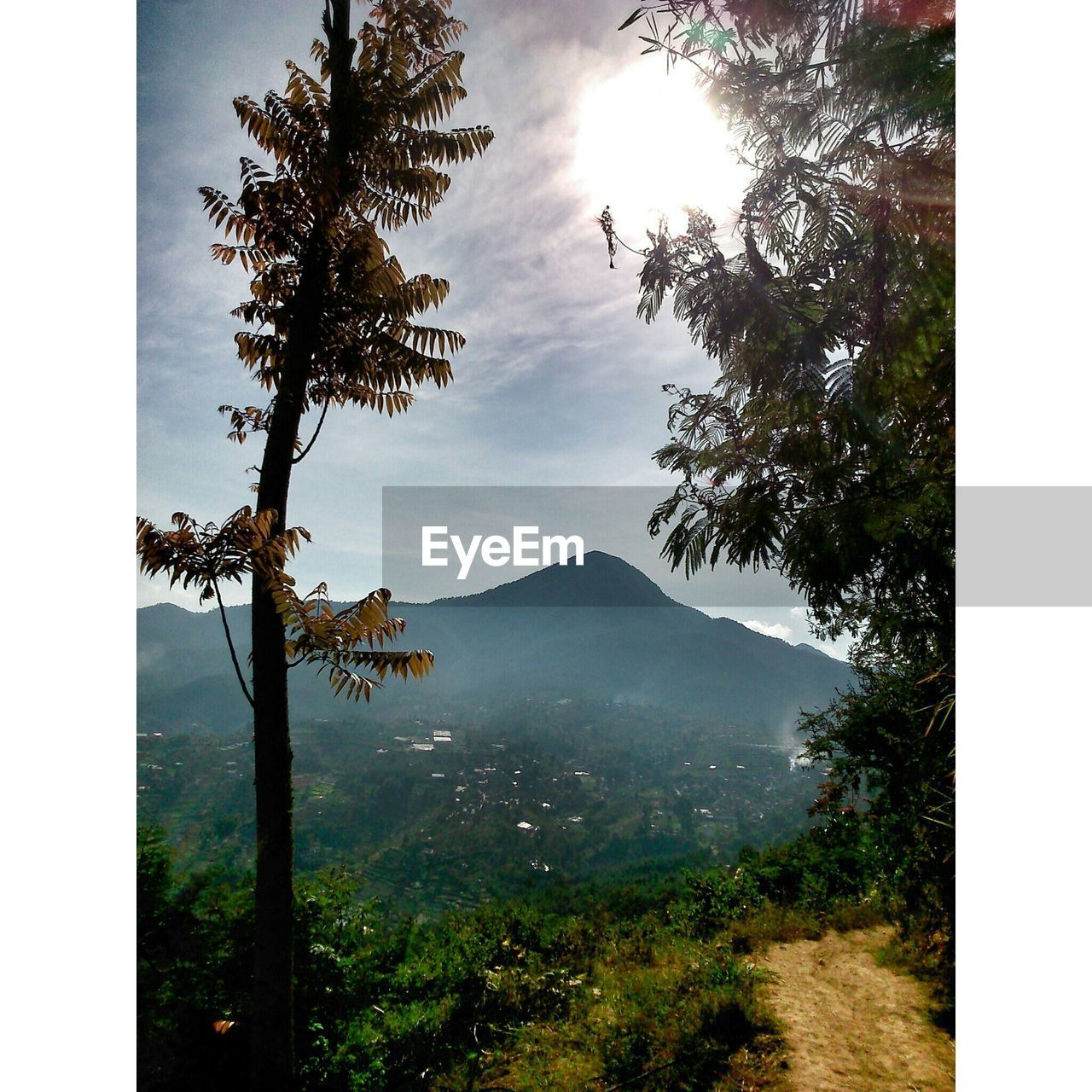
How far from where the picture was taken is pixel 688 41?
5.82 feet

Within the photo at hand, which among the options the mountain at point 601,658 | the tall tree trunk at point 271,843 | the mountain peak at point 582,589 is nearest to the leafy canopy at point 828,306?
the tall tree trunk at point 271,843

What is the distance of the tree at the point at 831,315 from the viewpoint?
5.20 feet

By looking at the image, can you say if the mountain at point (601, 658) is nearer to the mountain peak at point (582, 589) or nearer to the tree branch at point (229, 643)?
the mountain peak at point (582, 589)

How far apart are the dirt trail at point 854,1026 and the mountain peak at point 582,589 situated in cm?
453

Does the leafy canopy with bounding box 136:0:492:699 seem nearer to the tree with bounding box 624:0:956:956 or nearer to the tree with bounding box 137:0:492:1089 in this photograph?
the tree with bounding box 137:0:492:1089

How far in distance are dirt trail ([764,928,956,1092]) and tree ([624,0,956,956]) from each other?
909 mm

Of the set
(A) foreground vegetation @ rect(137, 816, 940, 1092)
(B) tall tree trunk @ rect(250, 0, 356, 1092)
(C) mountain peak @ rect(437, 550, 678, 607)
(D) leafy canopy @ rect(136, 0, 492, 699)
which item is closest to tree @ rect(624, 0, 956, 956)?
(D) leafy canopy @ rect(136, 0, 492, 699)

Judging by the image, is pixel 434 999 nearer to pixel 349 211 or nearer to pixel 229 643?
pixel 229 643

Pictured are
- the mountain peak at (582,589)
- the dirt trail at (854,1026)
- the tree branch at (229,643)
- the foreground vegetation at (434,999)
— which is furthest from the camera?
the mountain peak at (582,589)

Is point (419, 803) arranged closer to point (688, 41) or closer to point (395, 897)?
point (395, 897)

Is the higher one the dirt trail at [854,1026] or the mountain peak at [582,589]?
the mountain peak at [582,589]

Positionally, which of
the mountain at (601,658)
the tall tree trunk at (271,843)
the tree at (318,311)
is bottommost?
the mountain at (601,658)
